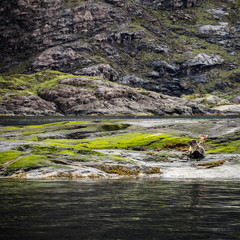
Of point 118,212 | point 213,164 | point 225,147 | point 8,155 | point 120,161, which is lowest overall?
point 225,147

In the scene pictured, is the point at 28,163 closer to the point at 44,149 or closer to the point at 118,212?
the point at 44,149

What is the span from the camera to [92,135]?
8081cm

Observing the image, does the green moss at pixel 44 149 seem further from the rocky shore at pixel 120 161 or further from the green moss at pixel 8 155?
the green moss at pixel 8 155

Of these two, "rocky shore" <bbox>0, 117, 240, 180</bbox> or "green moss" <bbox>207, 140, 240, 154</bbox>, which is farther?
"green moss" <bbox>207, 140, 240, 154</bbox>

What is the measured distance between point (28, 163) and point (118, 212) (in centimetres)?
2024

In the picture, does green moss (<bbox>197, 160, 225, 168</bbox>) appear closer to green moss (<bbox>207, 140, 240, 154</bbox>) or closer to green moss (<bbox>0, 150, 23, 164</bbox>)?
green moss (<bbox>207, 140, 240, 154</bbox>)

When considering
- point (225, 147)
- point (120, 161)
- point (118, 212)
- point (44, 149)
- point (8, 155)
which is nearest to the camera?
point (118, 212)

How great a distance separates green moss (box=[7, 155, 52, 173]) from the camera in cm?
3406

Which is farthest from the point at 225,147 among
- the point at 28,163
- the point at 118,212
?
the point at 118,212

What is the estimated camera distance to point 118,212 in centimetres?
1672

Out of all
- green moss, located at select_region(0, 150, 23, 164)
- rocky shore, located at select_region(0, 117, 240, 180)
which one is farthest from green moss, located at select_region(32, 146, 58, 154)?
green moss, located at select_region(0, 150, 23, 164)

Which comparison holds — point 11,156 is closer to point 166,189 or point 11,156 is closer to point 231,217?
point 166,189

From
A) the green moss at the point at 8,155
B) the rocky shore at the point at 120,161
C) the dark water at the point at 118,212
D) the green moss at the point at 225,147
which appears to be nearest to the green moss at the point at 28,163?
the rocky shore at the point at 120,161

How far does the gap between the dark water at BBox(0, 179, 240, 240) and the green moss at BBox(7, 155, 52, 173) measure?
26.2 feet
